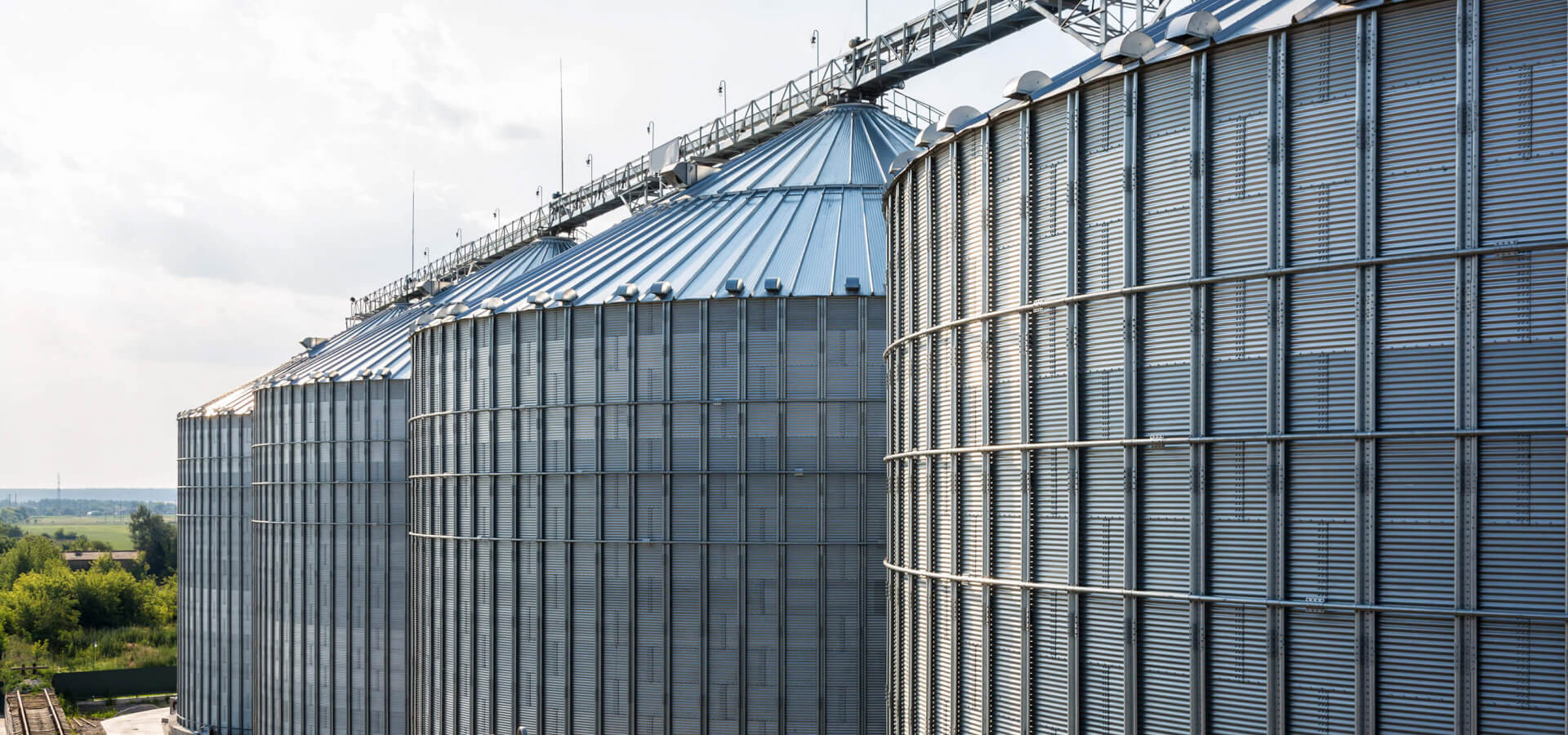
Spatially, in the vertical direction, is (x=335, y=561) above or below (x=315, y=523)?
below

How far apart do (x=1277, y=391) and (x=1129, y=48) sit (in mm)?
5961

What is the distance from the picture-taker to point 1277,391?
19219 mm

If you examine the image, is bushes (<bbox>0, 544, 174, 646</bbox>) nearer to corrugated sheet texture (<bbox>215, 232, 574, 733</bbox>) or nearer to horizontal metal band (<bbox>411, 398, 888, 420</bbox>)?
corrugated sheet texture (<bbox>215, 232, 574, 733</bbox>)

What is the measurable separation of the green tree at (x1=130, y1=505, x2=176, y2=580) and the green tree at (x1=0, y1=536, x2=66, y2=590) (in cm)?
993

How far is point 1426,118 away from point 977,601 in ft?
35.4

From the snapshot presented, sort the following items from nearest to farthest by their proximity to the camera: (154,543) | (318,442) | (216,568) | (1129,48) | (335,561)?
(1129,48)
(335,561)
(318,442)
(216,568)
(154,543)

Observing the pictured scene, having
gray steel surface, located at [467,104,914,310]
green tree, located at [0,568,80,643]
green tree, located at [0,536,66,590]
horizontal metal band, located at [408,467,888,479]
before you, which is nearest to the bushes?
green tree, located at [0,568,80,643]

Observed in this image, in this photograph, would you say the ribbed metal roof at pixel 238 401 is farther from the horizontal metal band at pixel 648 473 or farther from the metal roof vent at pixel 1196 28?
the metal roof vent at pixel 1196 28

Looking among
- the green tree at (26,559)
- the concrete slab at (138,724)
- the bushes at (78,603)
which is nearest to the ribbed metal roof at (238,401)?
the concrete slab at (138,724)

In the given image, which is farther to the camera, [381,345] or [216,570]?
[216,570]

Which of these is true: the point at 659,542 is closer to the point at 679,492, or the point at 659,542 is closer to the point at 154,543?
the point at 679,492

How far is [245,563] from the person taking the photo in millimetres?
74312

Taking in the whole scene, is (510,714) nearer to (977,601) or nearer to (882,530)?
(882,530)

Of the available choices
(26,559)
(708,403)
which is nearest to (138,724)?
(708,403)
